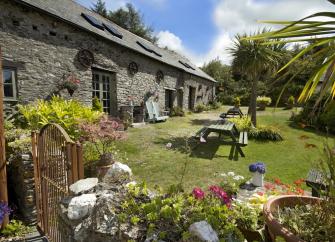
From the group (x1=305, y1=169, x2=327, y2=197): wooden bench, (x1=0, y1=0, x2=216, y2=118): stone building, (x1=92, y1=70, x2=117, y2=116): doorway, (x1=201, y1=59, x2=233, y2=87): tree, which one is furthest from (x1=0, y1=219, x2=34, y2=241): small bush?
(x1=201, y1=59, x2=233, y2=87): tree

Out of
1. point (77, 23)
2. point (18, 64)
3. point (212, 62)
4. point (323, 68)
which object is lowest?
point (323, 68)

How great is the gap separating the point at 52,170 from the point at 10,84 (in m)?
4.86

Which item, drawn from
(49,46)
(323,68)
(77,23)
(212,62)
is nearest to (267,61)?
(77,23)

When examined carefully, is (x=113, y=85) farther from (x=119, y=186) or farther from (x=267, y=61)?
(x=119, y=186)

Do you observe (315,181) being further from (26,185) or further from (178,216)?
(26,185)

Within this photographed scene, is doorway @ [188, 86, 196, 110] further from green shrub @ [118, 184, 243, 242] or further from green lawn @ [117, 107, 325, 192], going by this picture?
green shrub @ [118, 184, 243, 242]

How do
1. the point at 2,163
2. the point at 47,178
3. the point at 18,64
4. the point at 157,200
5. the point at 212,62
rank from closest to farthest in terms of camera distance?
the point at 157,200 → the point at 47,178 → the point at 2,163 → the point at 18,64 → the point at 212,62

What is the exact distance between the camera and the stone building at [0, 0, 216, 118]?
6711mm

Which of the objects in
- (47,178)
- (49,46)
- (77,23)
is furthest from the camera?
(77,23)

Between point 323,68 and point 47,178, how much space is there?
3.59 meters

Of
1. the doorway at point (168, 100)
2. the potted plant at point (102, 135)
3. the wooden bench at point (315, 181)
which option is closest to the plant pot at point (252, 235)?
the wooden bench at point (315, 181)

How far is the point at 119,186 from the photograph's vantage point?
2412 mm

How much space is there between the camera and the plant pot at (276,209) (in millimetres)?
1526

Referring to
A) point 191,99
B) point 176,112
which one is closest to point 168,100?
point 176,112
